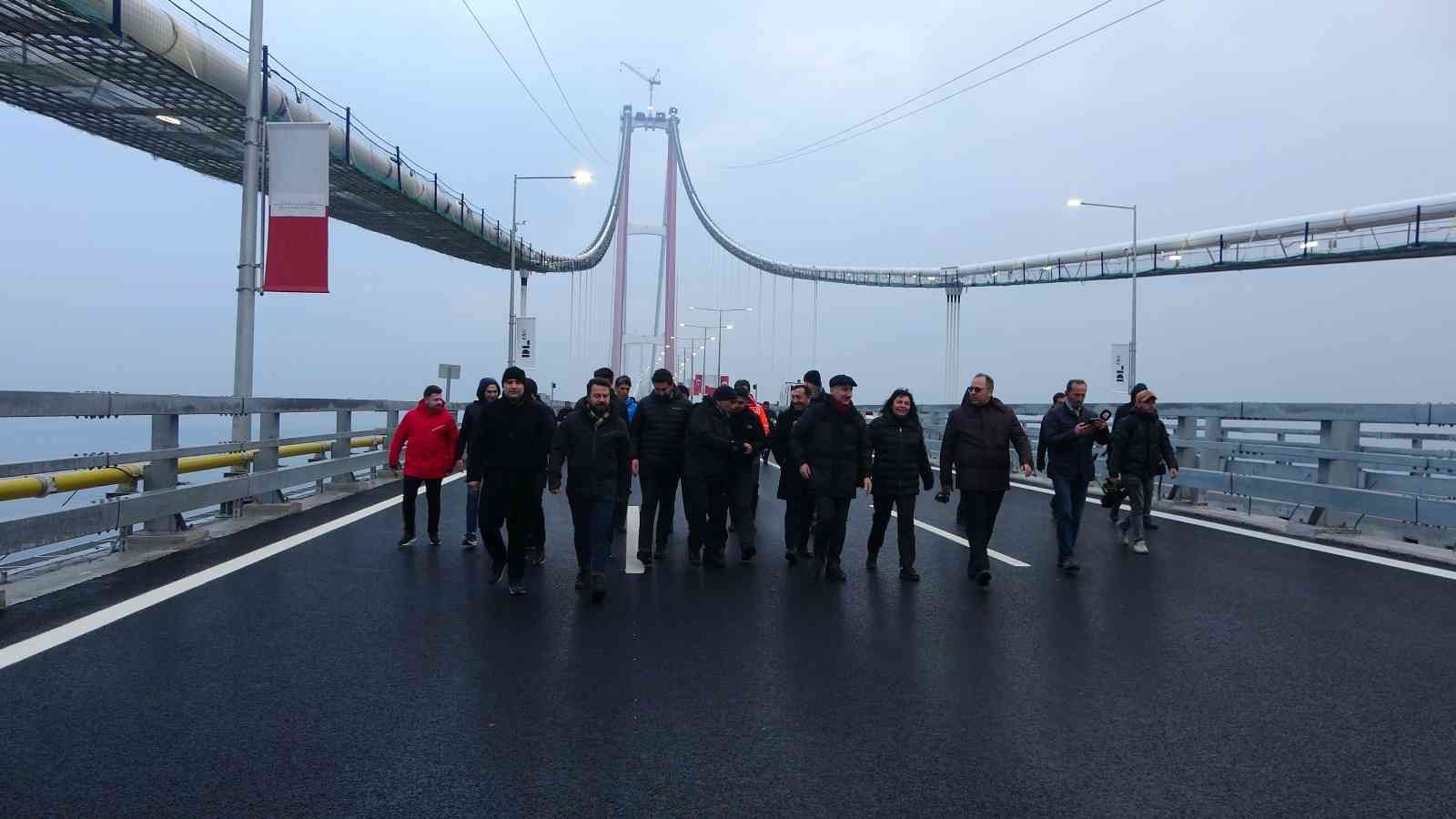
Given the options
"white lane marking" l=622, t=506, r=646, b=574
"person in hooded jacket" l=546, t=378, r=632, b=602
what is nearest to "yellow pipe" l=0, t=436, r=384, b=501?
"person in hooded jacket" l=546, t=378, r=632, b=602

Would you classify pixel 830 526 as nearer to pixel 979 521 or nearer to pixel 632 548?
→ pixel 979 521

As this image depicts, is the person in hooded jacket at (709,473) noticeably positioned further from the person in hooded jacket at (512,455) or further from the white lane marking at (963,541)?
the person in hooded jacket at (512,455)

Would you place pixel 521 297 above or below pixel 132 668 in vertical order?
above

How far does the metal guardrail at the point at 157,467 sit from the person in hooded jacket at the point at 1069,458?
7.36 m

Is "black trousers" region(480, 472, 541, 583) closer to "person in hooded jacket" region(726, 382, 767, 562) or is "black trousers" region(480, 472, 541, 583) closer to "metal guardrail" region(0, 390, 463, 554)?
"person in hooded jacket" region(726, 382, 767, 562)

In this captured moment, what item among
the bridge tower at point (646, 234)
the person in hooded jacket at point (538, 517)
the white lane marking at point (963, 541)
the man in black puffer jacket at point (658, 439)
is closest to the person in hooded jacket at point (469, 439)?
the person in hooded jacket at point (538, 517)

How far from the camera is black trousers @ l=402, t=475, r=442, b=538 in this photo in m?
10.1

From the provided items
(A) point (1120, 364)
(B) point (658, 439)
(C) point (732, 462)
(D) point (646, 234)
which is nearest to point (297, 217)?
(B) point (658, 439)

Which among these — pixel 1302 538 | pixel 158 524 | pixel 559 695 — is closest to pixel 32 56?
pixel 158 524

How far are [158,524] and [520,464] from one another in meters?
3.68

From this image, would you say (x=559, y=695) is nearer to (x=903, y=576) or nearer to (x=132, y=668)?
(x=132, y=668)

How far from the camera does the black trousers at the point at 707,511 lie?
9555 mm

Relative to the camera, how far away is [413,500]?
10.3 metres

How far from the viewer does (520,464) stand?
8055mm
